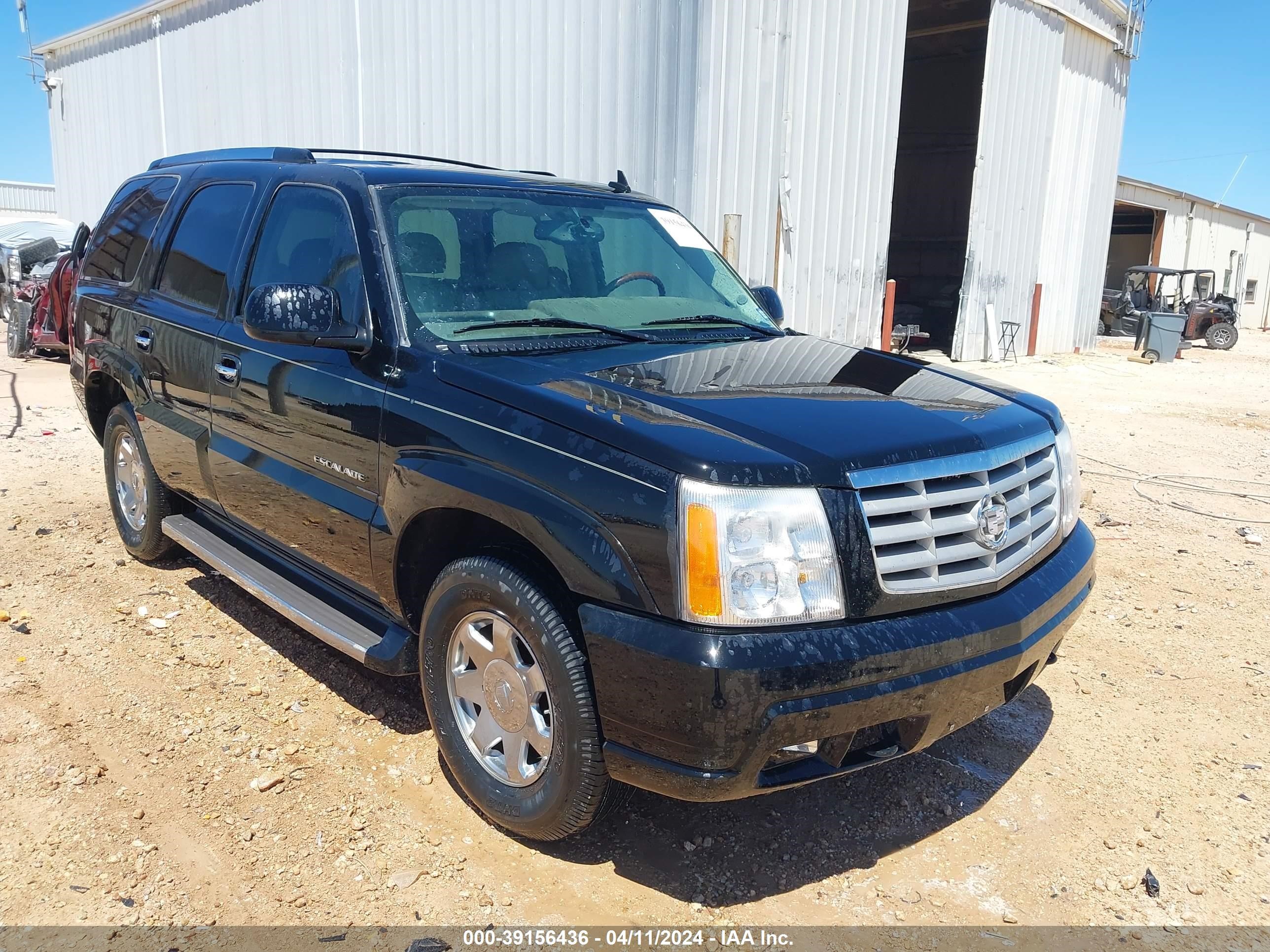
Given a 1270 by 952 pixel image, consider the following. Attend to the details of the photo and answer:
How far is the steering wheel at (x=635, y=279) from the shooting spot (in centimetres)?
360

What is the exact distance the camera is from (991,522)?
2.61 metres

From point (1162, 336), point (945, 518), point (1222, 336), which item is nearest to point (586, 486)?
point (945, 518)

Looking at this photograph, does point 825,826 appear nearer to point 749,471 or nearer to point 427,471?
point 749,471

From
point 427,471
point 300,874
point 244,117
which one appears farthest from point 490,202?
point 244,117

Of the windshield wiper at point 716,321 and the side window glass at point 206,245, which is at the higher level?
the side window glass at point 206,245

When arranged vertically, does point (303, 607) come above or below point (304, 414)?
below

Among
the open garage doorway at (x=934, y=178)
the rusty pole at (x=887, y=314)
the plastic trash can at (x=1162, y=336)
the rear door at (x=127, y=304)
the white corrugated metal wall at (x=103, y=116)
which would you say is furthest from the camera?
the white corrugated metal wall at (x=103, y=116)

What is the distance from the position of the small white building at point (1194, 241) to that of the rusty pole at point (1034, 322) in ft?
45.3

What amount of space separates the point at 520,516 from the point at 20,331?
13173 millimetres

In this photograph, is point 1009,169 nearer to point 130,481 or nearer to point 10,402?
point 10,402

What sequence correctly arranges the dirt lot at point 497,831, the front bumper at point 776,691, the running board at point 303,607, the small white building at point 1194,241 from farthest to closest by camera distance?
the small white building at point 1194,241, the running board at point 303,607, the dirt lot at point 497,831, the front bumper at point 776,691

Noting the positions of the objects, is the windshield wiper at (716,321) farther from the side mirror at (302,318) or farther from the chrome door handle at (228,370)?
the chrome door handle at (228,370)

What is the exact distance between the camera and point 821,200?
40.6 feet

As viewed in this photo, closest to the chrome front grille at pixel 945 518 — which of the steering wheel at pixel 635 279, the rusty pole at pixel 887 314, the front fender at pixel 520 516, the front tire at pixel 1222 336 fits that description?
the front fender at pixel 520 516
